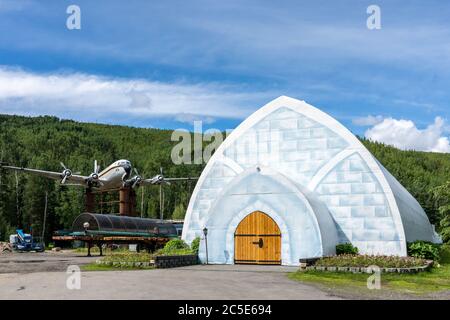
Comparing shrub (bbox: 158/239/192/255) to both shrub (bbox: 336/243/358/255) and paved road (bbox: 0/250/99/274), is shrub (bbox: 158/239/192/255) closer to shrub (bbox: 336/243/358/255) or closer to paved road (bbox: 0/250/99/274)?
paved road (bbox: 0/250/99/274)

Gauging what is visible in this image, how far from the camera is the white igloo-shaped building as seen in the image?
86.5 feet

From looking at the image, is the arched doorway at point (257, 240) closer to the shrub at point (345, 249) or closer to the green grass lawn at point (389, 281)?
the shrub at point (345, 249)

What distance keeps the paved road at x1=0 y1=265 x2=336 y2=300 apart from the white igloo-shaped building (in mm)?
6521

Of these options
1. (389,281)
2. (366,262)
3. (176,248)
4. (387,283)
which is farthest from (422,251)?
(176,248)

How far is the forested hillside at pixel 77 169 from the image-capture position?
294ft

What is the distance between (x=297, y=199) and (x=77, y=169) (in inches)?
3915

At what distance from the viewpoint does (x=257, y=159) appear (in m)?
31.2

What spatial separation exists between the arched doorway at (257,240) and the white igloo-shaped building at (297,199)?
0.18 ft

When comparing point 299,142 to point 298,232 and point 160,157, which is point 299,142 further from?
point 160,157

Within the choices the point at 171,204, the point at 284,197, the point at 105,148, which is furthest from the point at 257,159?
the point at 105,148

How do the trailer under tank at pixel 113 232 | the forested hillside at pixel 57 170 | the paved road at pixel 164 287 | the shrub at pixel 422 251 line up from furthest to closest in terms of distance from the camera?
the forested hillside at pixel 57 170 < the trailer under tank at pixel 113 232 < the shrub at pixel 422 251 < the paved road at pixel 164 287

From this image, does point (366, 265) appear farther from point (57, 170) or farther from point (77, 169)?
point (77, 169)

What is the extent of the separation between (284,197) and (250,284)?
10004 millimetres

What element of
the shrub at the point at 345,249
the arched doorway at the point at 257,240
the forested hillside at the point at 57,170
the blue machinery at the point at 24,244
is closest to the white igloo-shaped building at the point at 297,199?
the arched doorway at the point at 257,240
